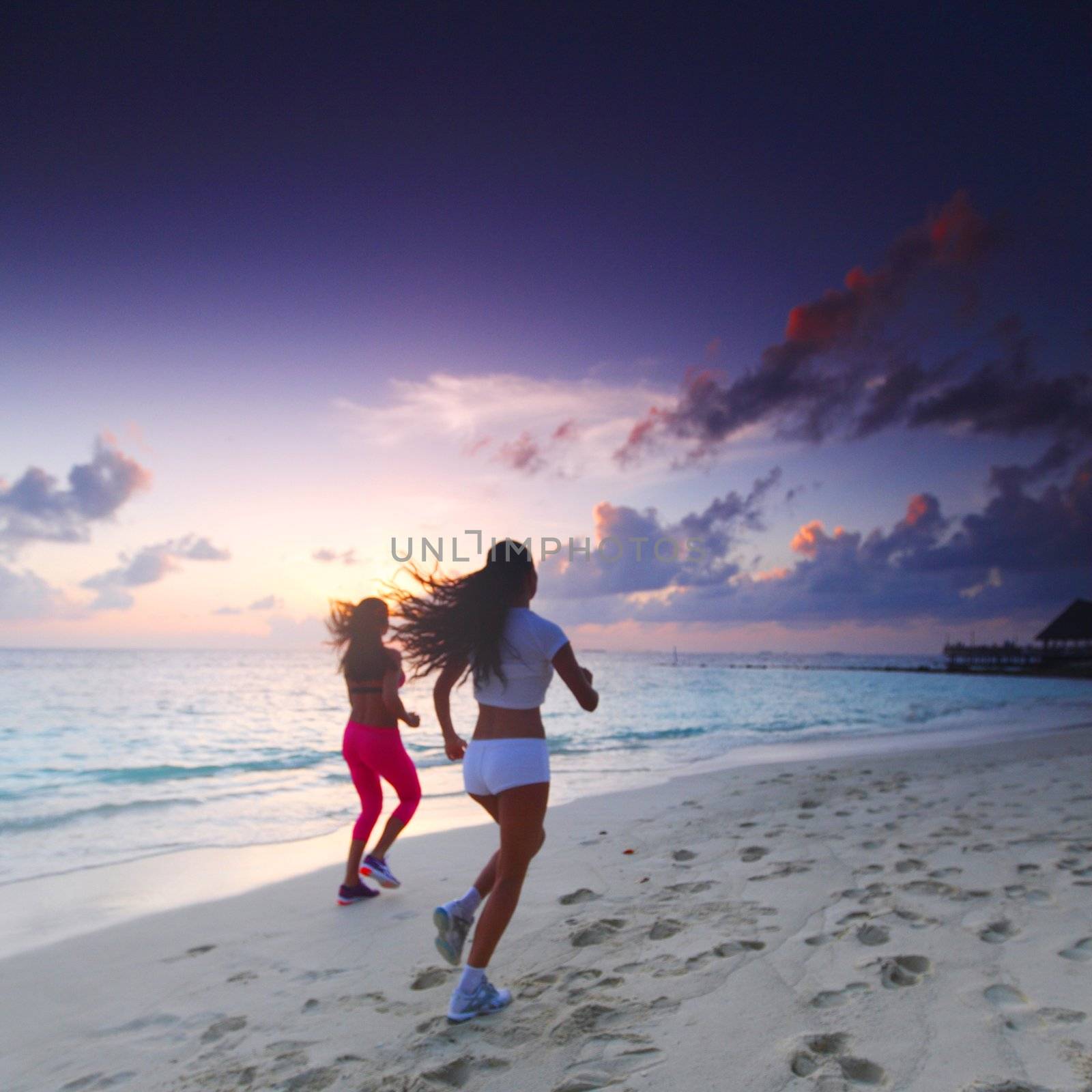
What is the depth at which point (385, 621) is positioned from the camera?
Answer: 5480mm

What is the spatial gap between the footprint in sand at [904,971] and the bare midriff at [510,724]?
1.90 metres

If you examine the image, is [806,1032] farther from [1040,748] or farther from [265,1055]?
[1040,748]

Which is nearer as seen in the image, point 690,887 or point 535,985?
point 535,985

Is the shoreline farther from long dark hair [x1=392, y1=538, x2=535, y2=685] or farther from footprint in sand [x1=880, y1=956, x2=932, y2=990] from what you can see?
footprint in sand [x1=880, y1=956, x2=932, y2=990]

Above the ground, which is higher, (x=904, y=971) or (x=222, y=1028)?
(x=904, y=971)

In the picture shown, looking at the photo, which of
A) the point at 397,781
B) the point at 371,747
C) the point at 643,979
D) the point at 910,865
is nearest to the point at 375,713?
the point at 371,747

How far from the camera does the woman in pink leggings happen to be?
5.43m

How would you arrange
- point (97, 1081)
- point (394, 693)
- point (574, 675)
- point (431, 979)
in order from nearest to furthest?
point (97, 1081), point (574, 675), point (431, 979), point (394, 693)

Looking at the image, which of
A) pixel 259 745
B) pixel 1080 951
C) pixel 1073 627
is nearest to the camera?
pixel 1080 951

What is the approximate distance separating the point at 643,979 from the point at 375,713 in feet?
8.88

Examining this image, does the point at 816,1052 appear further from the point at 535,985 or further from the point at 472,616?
the point at 472,616

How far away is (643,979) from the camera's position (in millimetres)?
3531

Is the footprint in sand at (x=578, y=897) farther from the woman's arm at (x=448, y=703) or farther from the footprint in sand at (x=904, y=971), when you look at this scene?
the footprint in sand at (x=904, y=971)

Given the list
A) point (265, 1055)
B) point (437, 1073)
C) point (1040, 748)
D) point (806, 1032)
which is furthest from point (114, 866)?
point (1040, 748)
